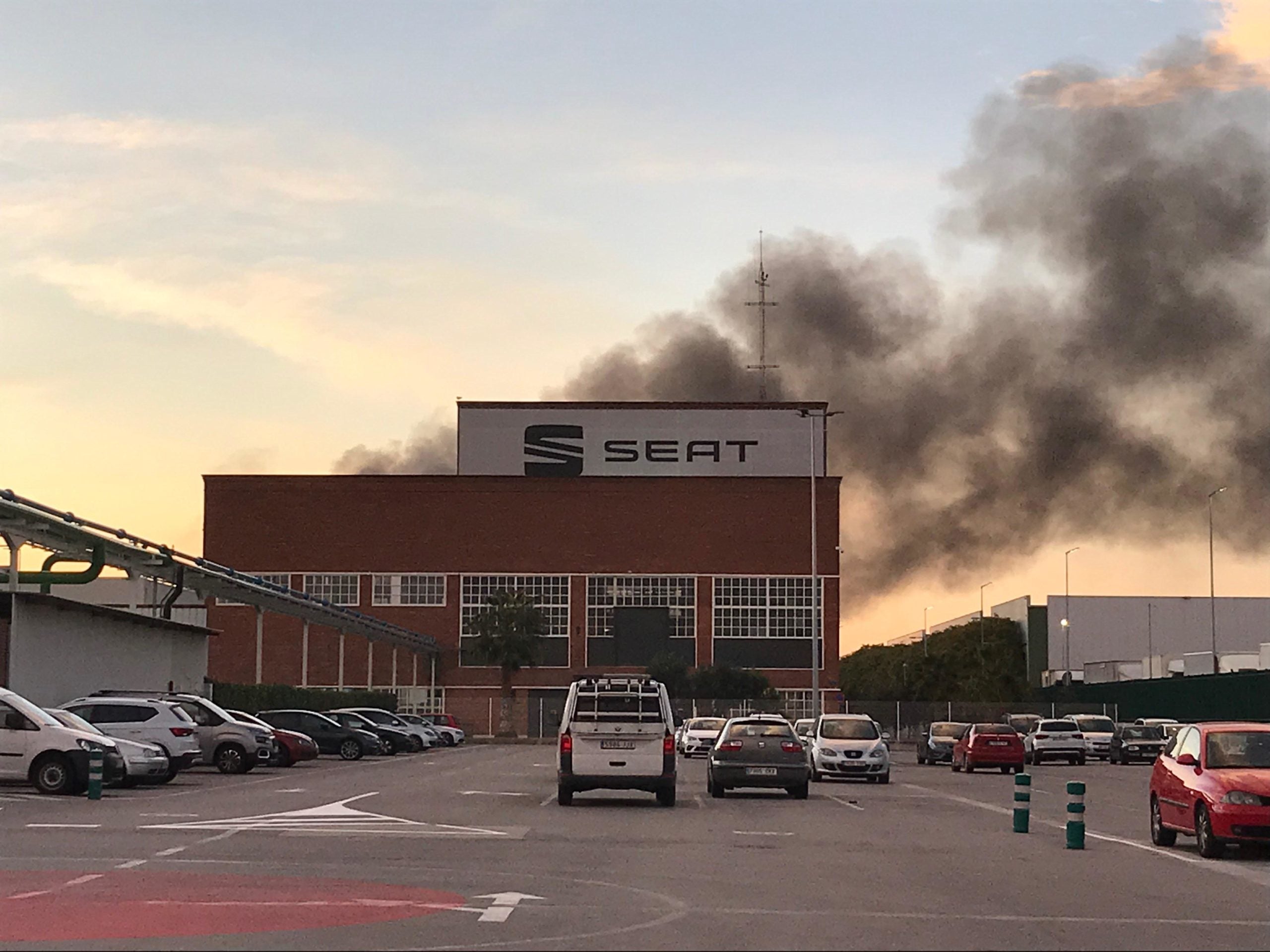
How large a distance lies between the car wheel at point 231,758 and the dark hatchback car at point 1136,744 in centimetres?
3416

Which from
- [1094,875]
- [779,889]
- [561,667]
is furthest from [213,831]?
[561,667]

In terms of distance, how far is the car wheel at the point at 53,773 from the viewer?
30922 mm

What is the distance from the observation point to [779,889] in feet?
→ 53.6

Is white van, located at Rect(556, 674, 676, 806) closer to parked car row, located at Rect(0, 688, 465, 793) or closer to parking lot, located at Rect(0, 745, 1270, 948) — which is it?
parking lot, located at Rect(0, 745, 1270, 948)

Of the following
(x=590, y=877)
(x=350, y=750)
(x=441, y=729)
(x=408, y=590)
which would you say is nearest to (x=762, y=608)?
(x=408, y=590)

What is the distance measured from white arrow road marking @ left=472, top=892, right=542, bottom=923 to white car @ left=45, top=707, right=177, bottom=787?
18638 millimetres

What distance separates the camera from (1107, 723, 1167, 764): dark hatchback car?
212 feet

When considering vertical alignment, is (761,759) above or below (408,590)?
below

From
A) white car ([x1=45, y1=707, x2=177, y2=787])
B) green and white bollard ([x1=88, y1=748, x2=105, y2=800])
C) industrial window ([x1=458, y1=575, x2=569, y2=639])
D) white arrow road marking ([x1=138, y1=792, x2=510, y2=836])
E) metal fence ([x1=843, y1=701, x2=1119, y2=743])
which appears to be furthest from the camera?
industrial window ([x1=458, y1=575, x2=569, y2=639])

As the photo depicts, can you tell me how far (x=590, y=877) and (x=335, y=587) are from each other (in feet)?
311

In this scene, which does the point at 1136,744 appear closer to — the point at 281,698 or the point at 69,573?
the point at 281,698

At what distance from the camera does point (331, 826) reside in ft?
79.6

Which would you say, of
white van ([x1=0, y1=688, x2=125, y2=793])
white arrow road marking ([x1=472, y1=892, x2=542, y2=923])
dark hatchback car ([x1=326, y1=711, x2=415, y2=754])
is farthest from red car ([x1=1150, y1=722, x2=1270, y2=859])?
dark hatchback car ([x1=326, y1=711, x2=415, y2=754])

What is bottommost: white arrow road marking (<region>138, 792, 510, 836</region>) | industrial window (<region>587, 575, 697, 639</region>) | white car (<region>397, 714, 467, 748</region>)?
white car (<region>397, 714, 467, 748</region>)
